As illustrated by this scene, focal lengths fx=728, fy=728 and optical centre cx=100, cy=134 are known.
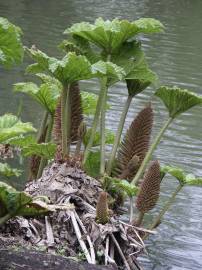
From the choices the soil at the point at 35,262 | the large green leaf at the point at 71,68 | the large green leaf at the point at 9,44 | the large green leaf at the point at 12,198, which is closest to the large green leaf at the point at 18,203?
the large green leaf at the point at 12,198

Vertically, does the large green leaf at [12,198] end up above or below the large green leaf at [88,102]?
below

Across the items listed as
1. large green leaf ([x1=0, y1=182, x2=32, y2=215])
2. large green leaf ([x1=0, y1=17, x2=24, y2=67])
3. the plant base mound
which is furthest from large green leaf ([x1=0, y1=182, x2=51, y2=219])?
large green leaf ([x1=0, y1=17, x2=24, y2=67])

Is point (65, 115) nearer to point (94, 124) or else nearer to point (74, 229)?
point (94, 124)

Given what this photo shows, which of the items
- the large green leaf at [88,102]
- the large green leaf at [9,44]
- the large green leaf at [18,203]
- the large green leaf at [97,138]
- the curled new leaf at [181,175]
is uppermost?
the large green leaf at [9,44]

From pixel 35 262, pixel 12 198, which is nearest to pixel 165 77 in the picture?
pixel 35 262

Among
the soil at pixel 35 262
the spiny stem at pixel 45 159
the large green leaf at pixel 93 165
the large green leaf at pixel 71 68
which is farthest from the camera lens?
the spiny stem at pixel 45 159

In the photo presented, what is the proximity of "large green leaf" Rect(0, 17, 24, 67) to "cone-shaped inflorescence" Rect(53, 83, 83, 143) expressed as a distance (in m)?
0.69

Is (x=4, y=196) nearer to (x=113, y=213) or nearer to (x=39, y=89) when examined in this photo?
(x=113, y=213)

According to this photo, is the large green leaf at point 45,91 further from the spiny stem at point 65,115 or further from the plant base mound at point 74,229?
the plant base mound at point 74,229

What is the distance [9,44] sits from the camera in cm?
455

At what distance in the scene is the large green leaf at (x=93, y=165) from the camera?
553cm

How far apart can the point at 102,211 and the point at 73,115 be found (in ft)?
3.36

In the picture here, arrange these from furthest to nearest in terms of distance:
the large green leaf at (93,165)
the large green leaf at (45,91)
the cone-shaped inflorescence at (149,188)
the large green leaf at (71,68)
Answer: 1. the large green leaf at (93,165)
2. the large green leaf at (45,91)
3. the cone-shaped inflorescence at (149,188)
4. the large green leaf at (71,68)

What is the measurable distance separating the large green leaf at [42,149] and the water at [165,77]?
1.29 metres
